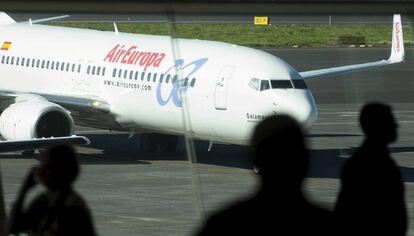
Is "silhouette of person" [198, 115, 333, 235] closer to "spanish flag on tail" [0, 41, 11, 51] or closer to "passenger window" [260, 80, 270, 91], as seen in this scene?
"passenger window" [260, 80, 270, 91]

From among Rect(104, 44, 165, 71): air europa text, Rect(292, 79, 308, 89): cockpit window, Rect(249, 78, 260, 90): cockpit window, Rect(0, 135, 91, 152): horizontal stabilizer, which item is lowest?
Rect(292, 79, 308, 89): cockpit window

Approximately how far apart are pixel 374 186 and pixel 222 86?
1551 cm

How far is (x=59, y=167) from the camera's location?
6000 millimetres

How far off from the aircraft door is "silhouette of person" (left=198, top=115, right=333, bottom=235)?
55.3 feet

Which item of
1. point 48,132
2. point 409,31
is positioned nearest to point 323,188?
point 409,31

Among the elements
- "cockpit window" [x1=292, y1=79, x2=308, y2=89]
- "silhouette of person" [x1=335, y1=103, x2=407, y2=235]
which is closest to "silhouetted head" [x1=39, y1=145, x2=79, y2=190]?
"silhouette of person" [x1=335, y1=103, x2=407, y2=235]

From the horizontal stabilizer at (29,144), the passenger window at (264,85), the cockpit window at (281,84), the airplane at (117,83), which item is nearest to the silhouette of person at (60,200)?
the horizontal stabilizer at (29,144)

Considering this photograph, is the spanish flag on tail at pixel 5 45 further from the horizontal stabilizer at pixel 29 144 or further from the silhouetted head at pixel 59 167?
the silhouetted head at pixel 59 167

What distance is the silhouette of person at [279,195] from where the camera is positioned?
491 centimetres

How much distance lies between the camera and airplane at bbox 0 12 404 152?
21484 millimetres

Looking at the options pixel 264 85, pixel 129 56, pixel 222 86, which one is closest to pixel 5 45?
pixel 129 56

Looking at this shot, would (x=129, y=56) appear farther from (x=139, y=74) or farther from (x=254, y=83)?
(x=254, y=83)

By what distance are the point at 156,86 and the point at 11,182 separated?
47.4 feet

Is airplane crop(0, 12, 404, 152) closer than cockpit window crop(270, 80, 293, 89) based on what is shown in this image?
Yes
